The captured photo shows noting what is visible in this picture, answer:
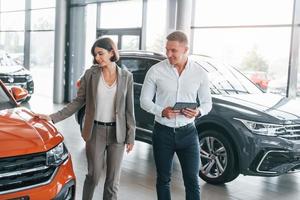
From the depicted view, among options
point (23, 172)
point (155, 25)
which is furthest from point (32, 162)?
point (155, 25)

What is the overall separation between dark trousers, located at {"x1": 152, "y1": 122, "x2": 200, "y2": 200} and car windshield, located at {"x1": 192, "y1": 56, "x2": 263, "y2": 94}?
2.08 m

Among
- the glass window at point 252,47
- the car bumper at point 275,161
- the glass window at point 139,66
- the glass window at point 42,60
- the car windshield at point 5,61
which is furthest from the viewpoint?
the glass window at point 42,60

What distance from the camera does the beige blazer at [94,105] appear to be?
308 cm

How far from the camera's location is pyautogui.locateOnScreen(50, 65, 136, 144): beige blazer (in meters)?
3.08

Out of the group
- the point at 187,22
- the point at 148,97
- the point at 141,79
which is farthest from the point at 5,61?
the point at 148,97

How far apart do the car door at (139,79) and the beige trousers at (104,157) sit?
7.40 ft

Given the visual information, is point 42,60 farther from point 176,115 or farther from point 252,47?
point 176,115

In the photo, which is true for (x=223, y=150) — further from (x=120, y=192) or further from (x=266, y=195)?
(x=120, y=192)

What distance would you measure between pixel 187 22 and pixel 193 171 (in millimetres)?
6136

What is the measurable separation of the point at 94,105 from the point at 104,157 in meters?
0.41

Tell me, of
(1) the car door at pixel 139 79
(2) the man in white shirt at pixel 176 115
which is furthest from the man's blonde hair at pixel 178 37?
(1) the car door at pixel 139 79

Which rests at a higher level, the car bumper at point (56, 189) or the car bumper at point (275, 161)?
the car bumper at point (56, 189)

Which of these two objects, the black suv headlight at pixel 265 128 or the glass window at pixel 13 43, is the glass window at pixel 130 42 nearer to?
the glass window at pixel 13 43

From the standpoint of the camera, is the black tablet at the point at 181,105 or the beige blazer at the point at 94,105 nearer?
the black tablet at the point at 181,105
